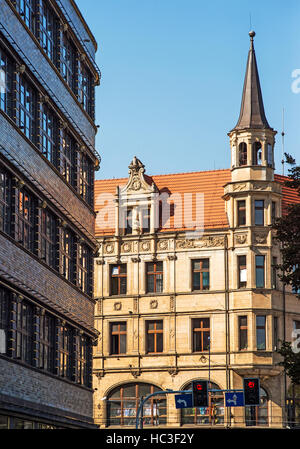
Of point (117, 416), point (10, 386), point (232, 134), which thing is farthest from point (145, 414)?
point (10, 386)

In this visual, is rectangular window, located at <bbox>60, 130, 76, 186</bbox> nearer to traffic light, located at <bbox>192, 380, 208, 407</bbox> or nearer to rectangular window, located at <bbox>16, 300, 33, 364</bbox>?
rectangular window, located at <bbox>16, 300, 33, 364</bbox>

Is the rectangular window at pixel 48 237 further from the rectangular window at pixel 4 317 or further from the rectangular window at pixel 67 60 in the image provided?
the rectangular window at pixel 67 60

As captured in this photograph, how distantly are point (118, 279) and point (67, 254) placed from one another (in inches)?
1032

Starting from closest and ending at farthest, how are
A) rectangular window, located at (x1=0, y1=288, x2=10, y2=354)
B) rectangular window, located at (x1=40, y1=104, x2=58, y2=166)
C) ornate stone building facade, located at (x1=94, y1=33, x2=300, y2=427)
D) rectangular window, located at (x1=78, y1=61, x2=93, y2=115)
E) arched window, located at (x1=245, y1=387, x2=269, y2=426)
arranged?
rectangular window, located at (x1=0, y1=288, x2=10, y2=354) → rectangular window, located at (x1=40, y1=104, x2=58, y2=166) → rectangular window, located at (x1=78, y1=61, x2=93, y2=115) → arched window, located at (x1=245, y1=387, x2=269, y2=426) → ornate stone building facade, located at (x1=94, y1=33, x2=300, y2=427)

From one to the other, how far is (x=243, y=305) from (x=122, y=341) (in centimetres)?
860

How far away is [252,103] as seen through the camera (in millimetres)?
72500

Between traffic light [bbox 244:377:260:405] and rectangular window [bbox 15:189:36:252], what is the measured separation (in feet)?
38.6

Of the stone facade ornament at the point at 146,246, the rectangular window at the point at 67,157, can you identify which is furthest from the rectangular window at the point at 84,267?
the stone facade ornament at the point at 146,246

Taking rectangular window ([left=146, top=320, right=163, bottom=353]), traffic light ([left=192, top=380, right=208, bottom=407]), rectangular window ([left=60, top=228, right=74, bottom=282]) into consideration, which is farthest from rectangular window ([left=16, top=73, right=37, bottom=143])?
rectangular window ([left=146, top=320, right=163, bottom=353])

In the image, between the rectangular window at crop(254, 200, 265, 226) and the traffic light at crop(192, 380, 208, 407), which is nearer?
the traffic light at crop(192, 380, 208, 407)

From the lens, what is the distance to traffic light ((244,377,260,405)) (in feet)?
149

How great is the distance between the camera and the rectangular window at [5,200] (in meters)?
36.9
